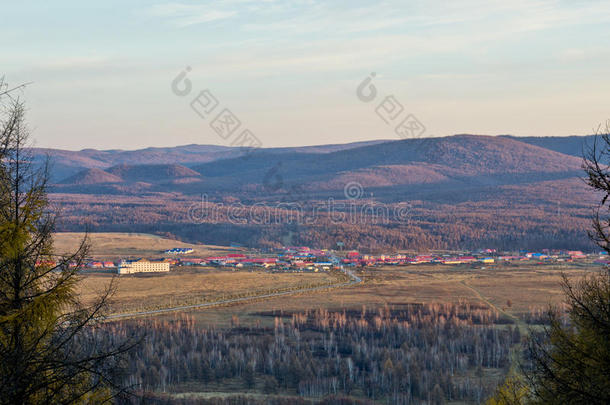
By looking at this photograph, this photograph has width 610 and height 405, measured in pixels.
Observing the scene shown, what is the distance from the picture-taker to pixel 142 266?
266ft

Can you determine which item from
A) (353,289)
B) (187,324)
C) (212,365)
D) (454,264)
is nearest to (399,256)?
(454,264)

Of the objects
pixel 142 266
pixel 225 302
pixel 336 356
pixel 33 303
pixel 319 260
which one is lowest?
pixel 336 356

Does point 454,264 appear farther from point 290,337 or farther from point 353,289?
point 290,337

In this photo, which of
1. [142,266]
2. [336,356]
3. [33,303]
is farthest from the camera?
[142,266]

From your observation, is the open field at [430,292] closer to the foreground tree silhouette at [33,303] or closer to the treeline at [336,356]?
the treeline at [336,356]

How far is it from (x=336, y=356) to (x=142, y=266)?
46728 millimetres

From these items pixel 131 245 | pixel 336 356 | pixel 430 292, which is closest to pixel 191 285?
pixel 430 292

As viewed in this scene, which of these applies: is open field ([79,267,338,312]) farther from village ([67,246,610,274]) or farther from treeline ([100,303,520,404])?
treeline ([100,303,520,404])

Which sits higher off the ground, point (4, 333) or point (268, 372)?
point (4, 333)

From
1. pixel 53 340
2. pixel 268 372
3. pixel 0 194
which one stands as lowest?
pixel 268 372

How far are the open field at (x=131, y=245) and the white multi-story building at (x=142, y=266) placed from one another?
1280 centimetres

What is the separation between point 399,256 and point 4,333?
305 feet

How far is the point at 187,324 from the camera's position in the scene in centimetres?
4634

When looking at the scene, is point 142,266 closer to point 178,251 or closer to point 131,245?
point 178,251
